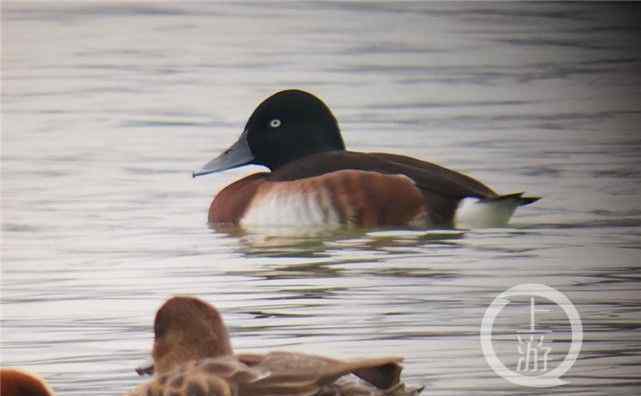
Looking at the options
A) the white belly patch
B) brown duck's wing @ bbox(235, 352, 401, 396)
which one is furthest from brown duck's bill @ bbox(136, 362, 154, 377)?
the white belly patch

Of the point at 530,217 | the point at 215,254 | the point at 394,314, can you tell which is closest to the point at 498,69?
A: the point at 530,217

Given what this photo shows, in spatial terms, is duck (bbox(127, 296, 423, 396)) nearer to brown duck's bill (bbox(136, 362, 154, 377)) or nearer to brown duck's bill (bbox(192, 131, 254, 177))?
brown duck's bill (bbox(136, 362, 154, 377))

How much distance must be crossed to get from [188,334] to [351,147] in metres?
4.70

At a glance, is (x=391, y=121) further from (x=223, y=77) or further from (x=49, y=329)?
(x=49, y=329)

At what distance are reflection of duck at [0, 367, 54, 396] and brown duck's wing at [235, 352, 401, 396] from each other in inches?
19.1

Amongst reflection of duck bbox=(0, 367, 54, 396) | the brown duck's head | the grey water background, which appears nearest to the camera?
reflection of duck bbox=(0, 367, 54, 396)

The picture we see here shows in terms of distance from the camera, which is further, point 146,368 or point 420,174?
point 420,174

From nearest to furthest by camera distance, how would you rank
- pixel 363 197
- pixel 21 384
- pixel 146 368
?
1. pixel 21 384
2. pixel 146 368
3. pixel 363 197

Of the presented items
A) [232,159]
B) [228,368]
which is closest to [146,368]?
[228,368]

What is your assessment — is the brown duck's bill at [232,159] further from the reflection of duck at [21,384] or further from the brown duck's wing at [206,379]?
the reflection of duck at [21,384]
